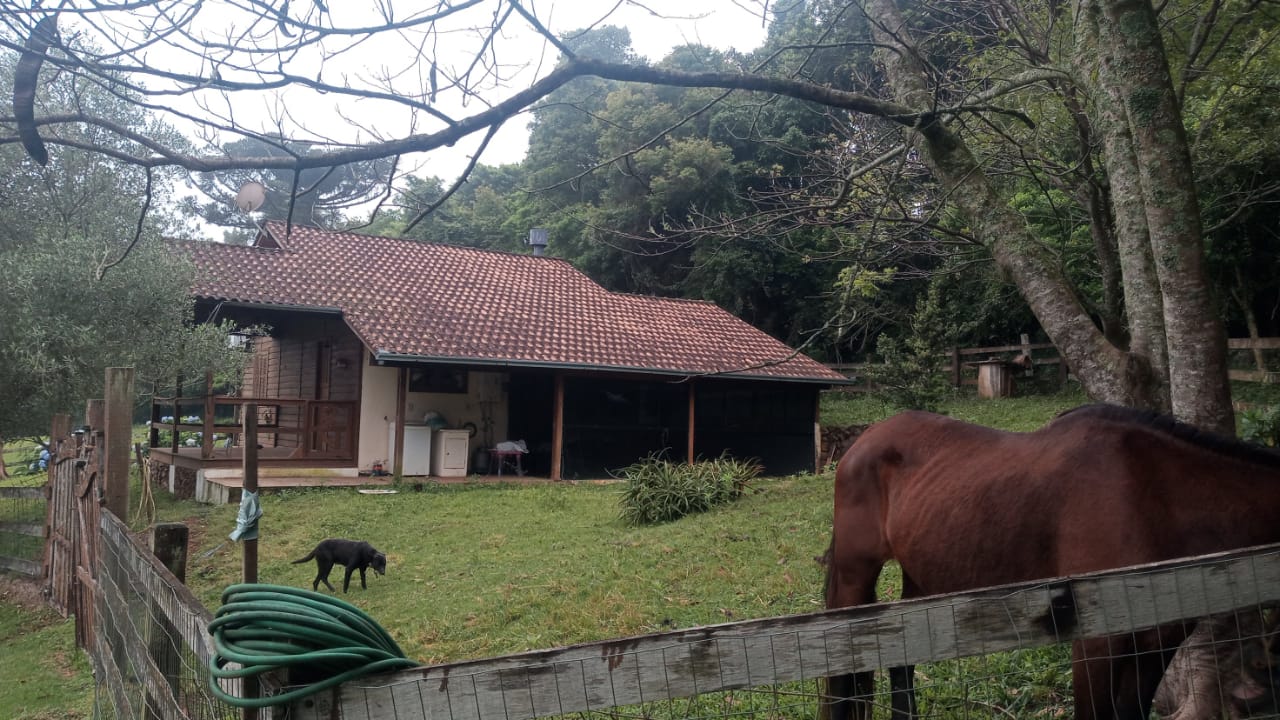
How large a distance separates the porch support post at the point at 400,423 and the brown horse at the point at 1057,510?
38.1ft

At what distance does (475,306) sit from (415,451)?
11.2ft

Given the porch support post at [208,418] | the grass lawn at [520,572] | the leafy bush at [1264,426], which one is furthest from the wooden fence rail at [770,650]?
the porch support post at [208,418]

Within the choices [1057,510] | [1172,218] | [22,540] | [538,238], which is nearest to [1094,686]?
[1057,510]

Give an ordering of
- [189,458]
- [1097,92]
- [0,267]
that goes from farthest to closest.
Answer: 1. [189,458]
2. [0,267]
3. [1097,92]

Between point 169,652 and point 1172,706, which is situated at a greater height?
point 169,652

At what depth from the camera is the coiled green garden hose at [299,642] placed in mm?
1664

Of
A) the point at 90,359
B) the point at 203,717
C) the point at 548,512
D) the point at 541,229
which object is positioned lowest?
the point at 548,512

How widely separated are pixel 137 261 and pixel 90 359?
5.09 ft

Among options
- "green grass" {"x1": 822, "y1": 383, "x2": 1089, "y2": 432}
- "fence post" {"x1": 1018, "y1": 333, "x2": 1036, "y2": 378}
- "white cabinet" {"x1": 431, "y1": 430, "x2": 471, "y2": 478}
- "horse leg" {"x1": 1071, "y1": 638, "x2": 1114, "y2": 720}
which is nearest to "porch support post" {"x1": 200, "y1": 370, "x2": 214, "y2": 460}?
"white cabinet" {"x1": 431, "y1": 430, "x2": 471, "y2": 478}

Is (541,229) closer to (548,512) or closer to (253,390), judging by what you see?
A: (253,390)

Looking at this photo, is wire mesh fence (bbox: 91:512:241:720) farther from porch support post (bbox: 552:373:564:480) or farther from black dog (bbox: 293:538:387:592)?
porch support post (bbox: 552:373:564:480)

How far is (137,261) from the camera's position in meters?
12.3

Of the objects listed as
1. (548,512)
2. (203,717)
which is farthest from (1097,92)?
(548,512)

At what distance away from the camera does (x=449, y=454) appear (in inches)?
615
